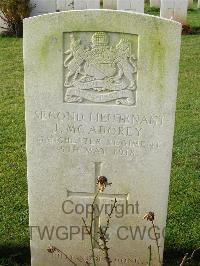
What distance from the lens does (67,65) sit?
304 cm

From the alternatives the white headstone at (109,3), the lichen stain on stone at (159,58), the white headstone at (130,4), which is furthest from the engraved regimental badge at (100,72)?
the white headstone at (109,3)

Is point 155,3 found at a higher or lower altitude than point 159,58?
higher

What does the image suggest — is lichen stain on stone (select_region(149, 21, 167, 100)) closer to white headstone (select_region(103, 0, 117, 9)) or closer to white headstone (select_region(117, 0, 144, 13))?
white headstone (select_region(117, 0, 144, 13))

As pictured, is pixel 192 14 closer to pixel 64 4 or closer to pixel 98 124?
pixel 64 4

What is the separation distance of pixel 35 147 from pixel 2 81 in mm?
4812

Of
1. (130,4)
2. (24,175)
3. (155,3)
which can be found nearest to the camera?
(24,175)

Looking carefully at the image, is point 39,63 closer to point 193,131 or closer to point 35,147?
point 35,147

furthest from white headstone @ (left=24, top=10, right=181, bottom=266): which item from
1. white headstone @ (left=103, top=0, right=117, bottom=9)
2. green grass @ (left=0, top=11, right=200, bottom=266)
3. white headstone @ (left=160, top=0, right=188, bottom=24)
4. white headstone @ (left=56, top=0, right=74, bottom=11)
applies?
white headstone @ (left=103, top=0, right=117, bottom=9)

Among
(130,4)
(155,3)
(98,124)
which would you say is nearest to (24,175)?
(98,124)

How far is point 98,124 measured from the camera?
10.4ft

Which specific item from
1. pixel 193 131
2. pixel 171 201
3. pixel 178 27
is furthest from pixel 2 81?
pixel 178 27

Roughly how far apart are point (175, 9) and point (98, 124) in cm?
873

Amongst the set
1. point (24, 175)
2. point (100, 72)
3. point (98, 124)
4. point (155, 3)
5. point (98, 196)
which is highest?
point (155, 3)

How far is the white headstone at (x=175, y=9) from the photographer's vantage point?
11.3 meters
